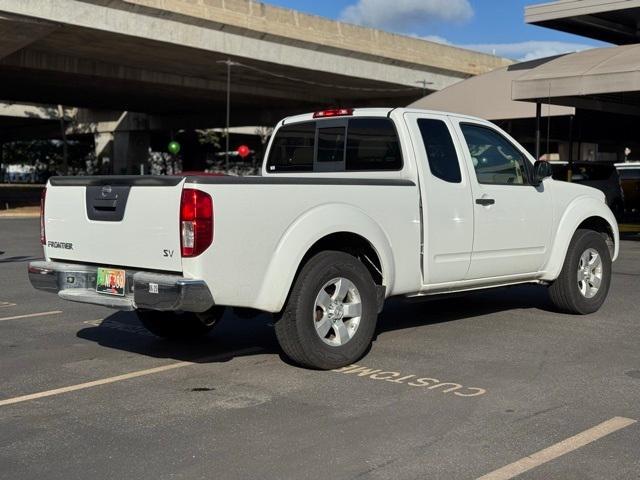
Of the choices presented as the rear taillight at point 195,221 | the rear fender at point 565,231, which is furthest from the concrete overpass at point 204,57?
the rear taillight at point 195,221

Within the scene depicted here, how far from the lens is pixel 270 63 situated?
38062 mm

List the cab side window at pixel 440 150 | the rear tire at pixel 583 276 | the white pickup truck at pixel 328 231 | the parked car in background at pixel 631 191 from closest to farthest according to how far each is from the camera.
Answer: the white pickup truck at pixel 328 231
the cab side window at pixel 440 150
the rear tire at pixel 583 276
the parked car in background at pixel 631 191

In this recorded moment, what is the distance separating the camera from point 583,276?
9.09m

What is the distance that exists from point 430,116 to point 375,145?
554 millimetres

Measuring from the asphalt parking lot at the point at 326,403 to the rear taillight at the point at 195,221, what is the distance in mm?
1021

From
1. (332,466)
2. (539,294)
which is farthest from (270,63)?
(332,466)

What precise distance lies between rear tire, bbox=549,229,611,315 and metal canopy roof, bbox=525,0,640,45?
16.6 metres

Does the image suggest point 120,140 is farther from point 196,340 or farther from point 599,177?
point 196,340

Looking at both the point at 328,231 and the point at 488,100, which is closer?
the point at 328,231

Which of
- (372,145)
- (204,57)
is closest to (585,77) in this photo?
(372,145)

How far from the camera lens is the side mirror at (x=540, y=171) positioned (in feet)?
27.3

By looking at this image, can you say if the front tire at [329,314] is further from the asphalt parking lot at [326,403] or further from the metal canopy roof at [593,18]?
the metal canopy roof at [593,18]

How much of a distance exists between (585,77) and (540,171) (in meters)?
11.5

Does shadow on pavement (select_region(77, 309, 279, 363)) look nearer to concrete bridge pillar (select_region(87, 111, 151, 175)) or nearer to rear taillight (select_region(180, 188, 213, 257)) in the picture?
rear taillight (select_region(180, 188, 213, 257))
